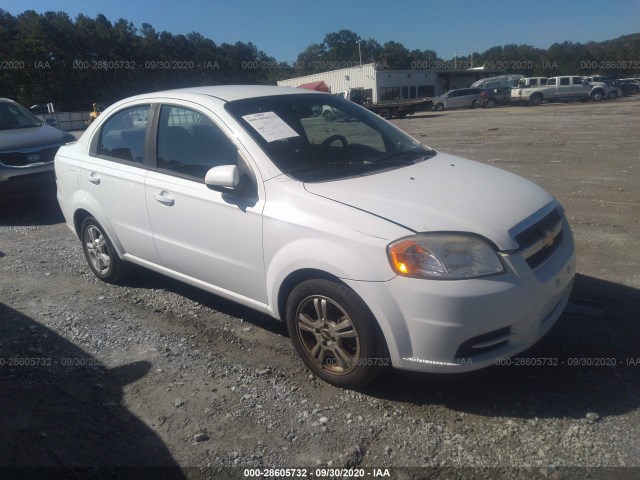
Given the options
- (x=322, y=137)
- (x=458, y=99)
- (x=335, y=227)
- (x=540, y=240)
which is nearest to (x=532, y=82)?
(x=458, y=99)

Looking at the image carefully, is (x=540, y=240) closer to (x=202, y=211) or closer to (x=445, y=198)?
(x=445, y=198)

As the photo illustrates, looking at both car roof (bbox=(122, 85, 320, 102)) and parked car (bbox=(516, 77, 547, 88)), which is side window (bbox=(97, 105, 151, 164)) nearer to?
car roof (bbox=(122, 85, 320, 102))

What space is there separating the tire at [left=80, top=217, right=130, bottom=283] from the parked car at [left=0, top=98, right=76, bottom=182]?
3.88 metres

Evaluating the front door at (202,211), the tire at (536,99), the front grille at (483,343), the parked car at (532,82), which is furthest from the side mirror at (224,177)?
the parked car at (532,82)

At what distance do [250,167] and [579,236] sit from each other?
4009mm

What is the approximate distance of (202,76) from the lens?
2506 inches

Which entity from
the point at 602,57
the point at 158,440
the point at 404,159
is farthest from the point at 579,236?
the point at 602,57

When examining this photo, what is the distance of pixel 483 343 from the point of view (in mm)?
2785

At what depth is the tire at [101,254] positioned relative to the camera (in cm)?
488

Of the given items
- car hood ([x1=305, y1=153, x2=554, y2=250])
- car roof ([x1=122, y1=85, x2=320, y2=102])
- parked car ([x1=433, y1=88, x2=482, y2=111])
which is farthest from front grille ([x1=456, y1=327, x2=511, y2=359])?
parked car ([x1=433, y1=88, x2=482, y2=111])

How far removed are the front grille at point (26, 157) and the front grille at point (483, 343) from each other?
781 cm

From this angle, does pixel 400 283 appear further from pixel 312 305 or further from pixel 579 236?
pixel 579 236

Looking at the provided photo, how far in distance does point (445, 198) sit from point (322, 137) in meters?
1.36

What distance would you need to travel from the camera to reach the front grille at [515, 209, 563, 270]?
2918 millimetres
